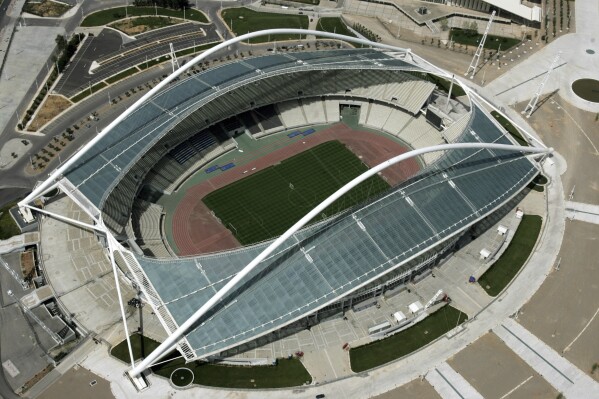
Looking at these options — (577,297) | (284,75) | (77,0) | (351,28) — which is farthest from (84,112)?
(577,297)

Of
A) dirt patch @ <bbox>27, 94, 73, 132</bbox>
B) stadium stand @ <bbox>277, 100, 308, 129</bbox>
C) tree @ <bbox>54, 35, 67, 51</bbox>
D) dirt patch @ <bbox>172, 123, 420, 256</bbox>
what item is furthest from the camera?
tree @ <bbox>54, 35, 67, 51</bbox>

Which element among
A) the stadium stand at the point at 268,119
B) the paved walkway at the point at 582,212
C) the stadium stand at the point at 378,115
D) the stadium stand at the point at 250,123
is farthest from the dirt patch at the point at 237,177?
the paved walkway at the point at 582,212

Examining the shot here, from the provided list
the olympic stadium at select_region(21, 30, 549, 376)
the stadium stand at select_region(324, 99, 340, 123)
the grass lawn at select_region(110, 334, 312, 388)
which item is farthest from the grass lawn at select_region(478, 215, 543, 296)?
the stadium stand at select_region(324, 99, 340, 123)

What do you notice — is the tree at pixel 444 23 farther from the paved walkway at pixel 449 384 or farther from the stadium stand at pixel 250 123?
the paved walkway at pixel 449 384

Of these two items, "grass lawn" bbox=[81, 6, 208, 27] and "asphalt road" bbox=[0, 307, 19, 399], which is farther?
"grass lawn" bbox=[81, 6, 208, 27]

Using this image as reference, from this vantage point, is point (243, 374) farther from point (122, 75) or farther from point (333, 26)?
point (333, 26)

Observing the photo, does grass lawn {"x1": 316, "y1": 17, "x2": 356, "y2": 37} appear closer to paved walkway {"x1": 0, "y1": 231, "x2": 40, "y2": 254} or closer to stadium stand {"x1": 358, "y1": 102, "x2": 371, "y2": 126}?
stadium stand {"x1": 358, "y1": 102, "x2": 371, "y2": 126}
